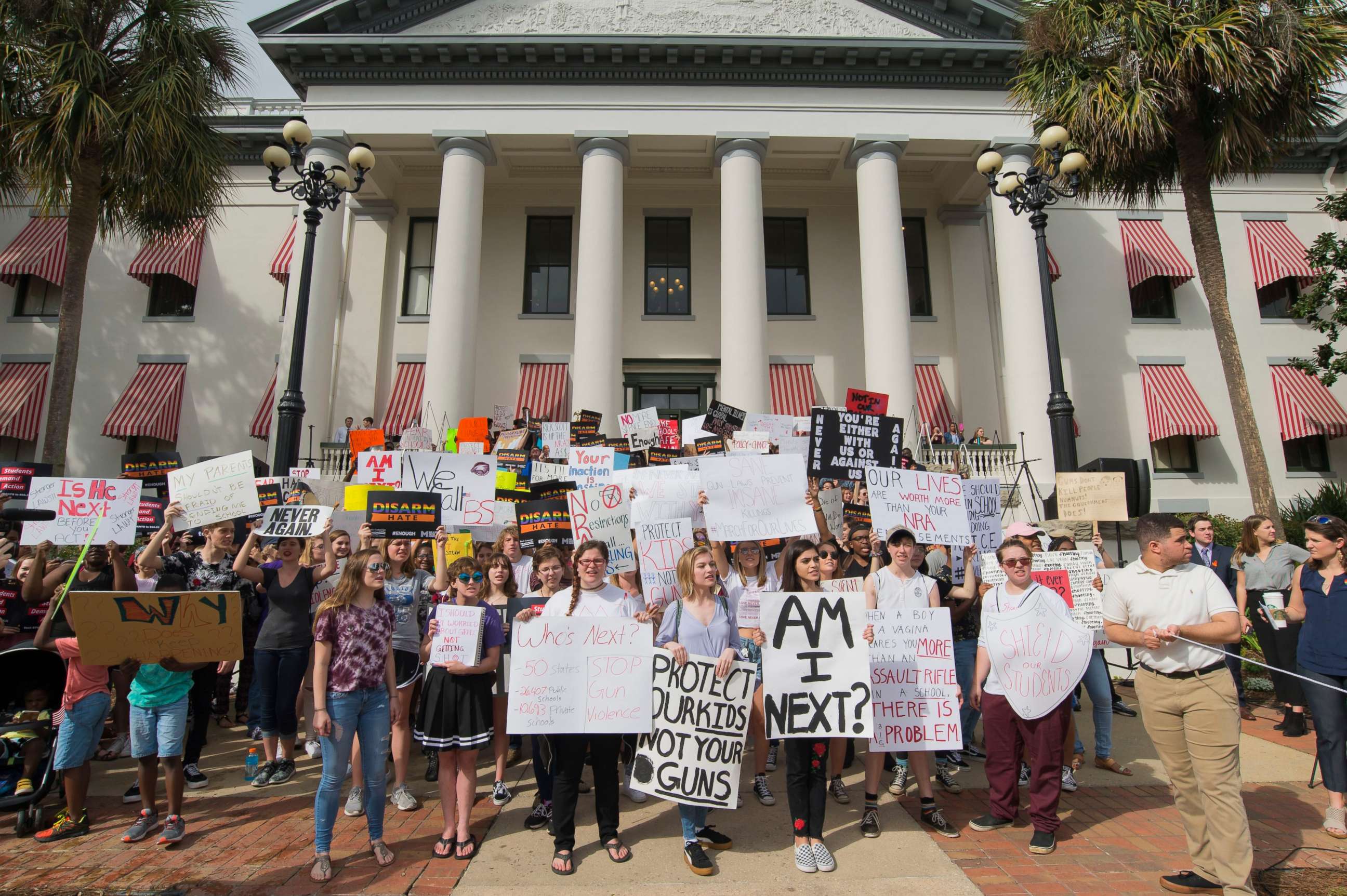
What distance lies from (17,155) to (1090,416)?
24991 millimetres

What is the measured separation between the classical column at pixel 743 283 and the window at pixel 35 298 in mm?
19488

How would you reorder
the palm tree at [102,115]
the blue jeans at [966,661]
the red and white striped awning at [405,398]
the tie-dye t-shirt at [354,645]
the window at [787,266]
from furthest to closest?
the window at [787,266], the red and white striped awning at [405,398], the palm tree at [102,115], the blue jeans at [966,661], the tie-dye t-shirt at [354,645]

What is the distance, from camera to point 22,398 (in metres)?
21.0

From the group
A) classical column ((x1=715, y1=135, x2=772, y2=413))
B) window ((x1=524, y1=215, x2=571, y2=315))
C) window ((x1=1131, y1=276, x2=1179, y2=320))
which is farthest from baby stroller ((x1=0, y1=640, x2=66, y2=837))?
window ((x1=1131, y1=276, x2=1179, y2=320))

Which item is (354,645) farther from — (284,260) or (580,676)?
(284,260)

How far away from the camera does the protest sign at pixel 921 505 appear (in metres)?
6.98

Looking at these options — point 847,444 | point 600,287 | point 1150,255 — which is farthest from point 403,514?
point 1150,255

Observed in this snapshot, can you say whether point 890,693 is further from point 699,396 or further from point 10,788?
point 699,396

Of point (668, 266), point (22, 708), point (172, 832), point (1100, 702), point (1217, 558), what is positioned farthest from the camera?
point (668, 266)

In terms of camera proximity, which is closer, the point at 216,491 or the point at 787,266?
the point at 216,491

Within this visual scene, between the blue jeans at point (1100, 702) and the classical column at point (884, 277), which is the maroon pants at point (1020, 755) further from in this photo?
the classical column at point (884, 277)

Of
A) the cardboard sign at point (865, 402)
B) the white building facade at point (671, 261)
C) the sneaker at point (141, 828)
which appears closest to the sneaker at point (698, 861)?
the sneaker at point (141, 828)

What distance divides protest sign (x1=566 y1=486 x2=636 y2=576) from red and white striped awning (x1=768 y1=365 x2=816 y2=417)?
550 inches

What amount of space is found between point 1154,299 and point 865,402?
16.4m
